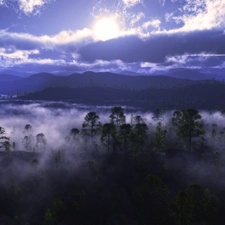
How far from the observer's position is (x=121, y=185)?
69375mm

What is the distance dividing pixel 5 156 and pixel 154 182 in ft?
222

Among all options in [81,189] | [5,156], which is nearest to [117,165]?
[81,189]

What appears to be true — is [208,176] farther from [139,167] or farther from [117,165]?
[117,165]

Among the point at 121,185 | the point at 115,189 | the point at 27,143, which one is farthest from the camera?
the point at 27,143

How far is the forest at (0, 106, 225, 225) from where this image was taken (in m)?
55.1

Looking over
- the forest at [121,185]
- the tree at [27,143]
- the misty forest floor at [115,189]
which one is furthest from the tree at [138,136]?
the tree at [27,143]

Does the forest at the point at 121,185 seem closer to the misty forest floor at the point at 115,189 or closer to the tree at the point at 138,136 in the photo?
the misty forest floor at the point at 115,189

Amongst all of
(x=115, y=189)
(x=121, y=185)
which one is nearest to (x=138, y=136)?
(x=121, y=185)

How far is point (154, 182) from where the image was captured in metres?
51.3

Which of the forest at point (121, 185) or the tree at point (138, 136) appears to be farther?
the tree at point (138, 136)

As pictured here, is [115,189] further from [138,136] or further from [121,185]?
[138,136]

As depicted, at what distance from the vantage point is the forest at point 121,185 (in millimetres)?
55062

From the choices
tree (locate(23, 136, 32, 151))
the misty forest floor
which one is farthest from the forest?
tree (locate(23, 136, 32, 151))

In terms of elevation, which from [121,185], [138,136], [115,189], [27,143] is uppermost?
[138,136]
